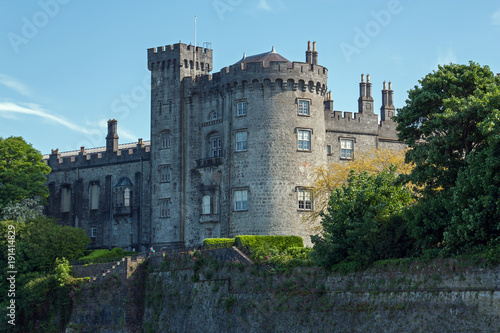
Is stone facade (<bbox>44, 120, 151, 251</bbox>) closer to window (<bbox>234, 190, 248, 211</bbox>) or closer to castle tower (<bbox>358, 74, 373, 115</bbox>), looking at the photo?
window (<bbox>234, 190, 248, 211</bbox>)

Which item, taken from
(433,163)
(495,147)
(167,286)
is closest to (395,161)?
(167,286)

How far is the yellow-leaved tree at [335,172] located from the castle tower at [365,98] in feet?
16.6

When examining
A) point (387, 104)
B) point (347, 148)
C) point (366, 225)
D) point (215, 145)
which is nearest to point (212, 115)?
point (215, 145)

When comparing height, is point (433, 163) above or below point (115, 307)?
above

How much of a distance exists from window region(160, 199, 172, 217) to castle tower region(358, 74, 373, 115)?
17210 mm

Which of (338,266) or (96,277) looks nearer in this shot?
(338,266)

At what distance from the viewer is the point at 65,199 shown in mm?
83375

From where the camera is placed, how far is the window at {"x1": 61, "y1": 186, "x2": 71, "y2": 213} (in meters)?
83.1

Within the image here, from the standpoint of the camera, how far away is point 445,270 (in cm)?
3719

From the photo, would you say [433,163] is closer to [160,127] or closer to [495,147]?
[495,147]

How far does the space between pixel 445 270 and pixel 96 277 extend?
30394 millimetres

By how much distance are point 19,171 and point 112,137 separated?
1094cm

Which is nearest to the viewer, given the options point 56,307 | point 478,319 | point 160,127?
point 478,319

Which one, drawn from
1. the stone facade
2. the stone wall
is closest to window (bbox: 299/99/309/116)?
the stone wall
